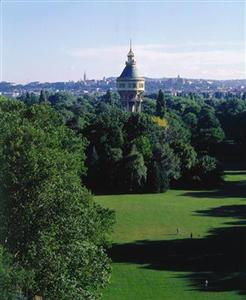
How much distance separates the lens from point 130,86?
352 ft

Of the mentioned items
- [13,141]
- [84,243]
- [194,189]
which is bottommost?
[194,189]

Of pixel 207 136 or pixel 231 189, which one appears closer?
pixel 231 189

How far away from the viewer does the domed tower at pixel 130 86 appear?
351 feet

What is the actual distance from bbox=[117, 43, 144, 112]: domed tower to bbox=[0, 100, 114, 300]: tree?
278 feet

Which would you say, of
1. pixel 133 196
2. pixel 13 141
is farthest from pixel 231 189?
pixel 13 141

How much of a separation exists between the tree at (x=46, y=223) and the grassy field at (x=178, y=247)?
6.21m

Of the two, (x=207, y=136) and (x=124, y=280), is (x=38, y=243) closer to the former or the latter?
(x=124, y=280)

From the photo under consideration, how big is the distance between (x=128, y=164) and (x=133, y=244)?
2024 cm

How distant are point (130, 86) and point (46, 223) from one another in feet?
290

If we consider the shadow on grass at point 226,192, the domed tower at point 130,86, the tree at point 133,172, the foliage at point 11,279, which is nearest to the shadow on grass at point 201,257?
the foliage at point 11,279

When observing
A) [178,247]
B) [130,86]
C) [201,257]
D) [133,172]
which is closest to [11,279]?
[201,257]

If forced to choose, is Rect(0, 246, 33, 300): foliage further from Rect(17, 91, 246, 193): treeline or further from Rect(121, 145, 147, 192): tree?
Rect(121, 145, 147, 192): tree

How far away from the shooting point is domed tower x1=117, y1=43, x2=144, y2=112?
106875 mm

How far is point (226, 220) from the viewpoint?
42.2 meters
